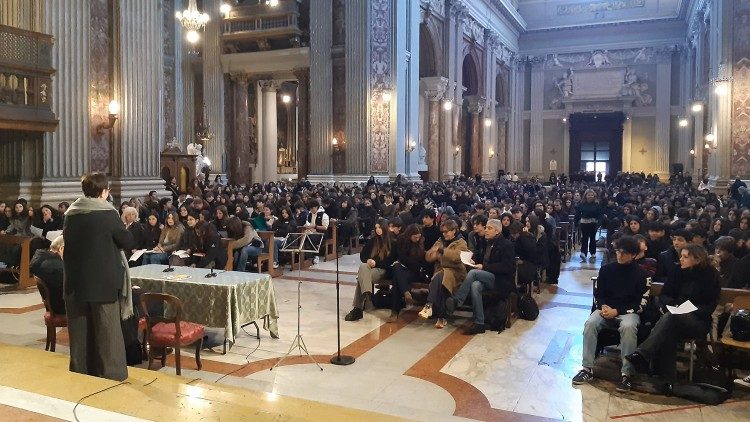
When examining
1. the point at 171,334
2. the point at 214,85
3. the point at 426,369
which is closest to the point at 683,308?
the point at 426,369

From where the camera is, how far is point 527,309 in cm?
848

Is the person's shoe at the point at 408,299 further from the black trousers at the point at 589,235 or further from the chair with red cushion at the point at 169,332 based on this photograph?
the black trousers at the point at 589,235

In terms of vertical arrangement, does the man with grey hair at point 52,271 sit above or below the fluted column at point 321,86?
below

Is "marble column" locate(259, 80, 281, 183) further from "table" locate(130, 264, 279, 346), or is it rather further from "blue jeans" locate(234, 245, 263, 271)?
"table" locate(130, 264, 279, 346)

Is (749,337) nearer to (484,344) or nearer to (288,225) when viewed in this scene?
(484,344)

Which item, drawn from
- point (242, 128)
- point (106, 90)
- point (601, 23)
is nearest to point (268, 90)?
point (242, 128)

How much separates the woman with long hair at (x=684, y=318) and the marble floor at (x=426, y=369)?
0.37m

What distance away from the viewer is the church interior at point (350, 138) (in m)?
5.43

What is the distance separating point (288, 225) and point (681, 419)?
894cm

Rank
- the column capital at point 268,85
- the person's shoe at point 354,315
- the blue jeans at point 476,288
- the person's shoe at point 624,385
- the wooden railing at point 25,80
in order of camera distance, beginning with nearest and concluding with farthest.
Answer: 1. the person's shoe at point 624,385
2. the blue jeans at point 476,288
3. the person's shoe at point 354,315
4. the wooden railing at point 25,80
5. the column capital at point 268,85

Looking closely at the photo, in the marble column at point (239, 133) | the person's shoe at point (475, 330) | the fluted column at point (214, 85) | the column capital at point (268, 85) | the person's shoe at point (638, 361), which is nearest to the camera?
the person's shoe at point (638, 361)

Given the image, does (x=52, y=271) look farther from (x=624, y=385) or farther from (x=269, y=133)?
(x=269, y=133)

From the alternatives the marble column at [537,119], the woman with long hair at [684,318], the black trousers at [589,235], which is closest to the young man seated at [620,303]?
the woman with long hair at [684,318]

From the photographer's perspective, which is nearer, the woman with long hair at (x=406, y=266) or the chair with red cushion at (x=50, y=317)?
the chair with red cushion at (x=50, y=317)
